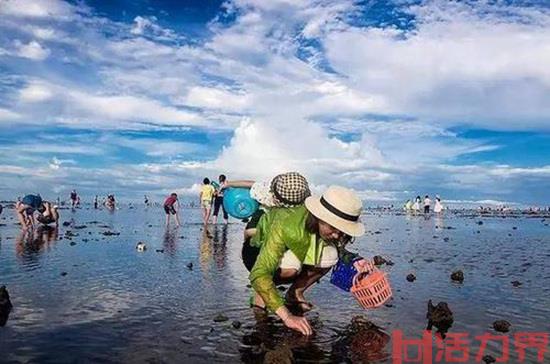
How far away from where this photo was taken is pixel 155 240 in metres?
21.1

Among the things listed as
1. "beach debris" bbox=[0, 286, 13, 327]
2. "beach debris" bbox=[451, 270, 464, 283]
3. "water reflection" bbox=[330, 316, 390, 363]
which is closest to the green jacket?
"water reflection" bbox=[330, 316, 390, 363]

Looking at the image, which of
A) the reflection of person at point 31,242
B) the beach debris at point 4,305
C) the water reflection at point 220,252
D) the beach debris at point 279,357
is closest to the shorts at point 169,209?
the reflection of person at point 31,242

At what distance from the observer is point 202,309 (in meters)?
8.57

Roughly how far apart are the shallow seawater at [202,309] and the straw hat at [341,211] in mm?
1570

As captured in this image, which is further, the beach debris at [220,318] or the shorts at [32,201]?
the shorts at [32,201]

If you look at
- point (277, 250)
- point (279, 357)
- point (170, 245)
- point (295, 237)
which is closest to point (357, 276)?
point (295, 237)

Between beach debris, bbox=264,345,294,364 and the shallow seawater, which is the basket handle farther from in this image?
beach debris, bbox=264,345,294,364

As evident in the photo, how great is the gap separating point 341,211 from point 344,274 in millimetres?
1728

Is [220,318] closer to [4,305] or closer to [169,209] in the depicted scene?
[4,305]

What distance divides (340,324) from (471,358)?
6.58 ft

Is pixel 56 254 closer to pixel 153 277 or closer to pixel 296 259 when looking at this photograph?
pixel 153 277

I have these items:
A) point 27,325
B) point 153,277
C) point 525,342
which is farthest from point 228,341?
point 153,277

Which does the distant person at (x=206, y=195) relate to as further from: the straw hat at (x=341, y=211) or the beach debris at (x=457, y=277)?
the straw hat at (x=341, y=211)

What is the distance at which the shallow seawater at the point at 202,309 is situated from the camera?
642cm
